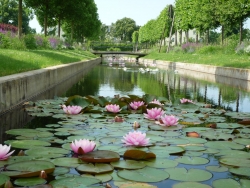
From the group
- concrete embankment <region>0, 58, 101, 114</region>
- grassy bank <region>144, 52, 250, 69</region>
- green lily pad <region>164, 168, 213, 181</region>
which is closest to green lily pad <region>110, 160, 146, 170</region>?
green lily pad <region>164, 168, 213, 181</region>

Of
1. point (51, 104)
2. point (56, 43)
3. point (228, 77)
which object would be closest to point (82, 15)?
point (56, 43)

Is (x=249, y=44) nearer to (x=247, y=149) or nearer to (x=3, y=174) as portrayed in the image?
(x=247, y=149)

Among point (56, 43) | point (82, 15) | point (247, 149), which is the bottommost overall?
point (247, 149)

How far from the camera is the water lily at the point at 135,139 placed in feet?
8.86

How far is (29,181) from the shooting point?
2.01 metres

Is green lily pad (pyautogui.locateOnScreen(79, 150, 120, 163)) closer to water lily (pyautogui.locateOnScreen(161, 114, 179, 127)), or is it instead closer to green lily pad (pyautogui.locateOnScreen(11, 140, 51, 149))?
green lily pad (pyautogui.locateOnScreen(11, 140, 51, 149))

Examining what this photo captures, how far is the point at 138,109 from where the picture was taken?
475 centimetres

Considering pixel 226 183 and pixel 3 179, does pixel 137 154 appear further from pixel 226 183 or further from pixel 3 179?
pixel 3 179

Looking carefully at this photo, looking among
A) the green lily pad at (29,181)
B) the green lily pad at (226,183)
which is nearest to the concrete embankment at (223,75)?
the green lily pad at (226,183)

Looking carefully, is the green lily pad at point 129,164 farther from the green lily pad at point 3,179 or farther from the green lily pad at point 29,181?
the green lily pad at point 3,179

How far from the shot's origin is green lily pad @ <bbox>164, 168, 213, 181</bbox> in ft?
7.11

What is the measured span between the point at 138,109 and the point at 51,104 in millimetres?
1359

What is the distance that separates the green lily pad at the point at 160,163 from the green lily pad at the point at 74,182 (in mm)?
499

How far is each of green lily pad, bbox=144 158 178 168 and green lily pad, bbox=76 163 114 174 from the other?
301 mm
